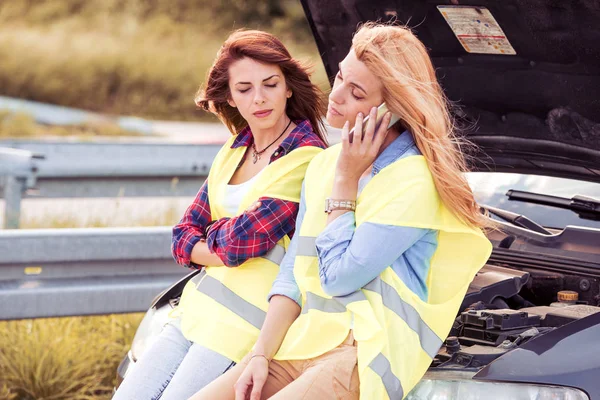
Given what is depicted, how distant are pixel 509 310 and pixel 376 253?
0.65 meters

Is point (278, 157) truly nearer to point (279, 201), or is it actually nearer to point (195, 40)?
point (279, 201)

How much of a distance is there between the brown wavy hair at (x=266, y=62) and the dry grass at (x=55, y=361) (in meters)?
1.68

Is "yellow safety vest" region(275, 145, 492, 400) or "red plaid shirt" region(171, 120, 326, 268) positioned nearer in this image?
"yellow safety vest" region(275, 145, 492, 400)

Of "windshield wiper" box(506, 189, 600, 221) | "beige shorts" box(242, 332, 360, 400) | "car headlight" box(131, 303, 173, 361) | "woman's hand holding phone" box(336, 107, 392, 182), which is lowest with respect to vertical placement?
"car headlight" box(131, 303, 173, 361)

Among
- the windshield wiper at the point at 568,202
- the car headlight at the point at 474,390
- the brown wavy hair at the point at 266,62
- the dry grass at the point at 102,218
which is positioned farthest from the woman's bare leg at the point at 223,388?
the dry grass at the point at 102,218

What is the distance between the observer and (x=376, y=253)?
2.22 meters

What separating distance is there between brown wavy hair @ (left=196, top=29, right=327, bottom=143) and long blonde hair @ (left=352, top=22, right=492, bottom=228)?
0.49 m

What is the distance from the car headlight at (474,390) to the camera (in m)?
2.22

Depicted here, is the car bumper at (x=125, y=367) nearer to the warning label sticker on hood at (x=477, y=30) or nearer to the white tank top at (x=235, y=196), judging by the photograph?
the white tank top at (x=235, y=196)

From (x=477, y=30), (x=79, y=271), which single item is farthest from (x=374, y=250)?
(x=79, y=271)

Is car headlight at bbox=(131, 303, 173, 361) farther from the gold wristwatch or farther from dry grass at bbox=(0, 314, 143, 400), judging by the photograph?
dry grass at bbox=(0, 314, 143, 400)

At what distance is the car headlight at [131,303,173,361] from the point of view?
119 inches

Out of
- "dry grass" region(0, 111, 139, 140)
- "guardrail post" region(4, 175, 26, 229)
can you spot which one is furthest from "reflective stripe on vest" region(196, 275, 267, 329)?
"dry grass" region(0, 111, 139, 140)

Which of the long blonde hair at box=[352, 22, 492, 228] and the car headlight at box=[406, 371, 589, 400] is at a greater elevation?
the long blonde hair at box=[352, 22, 492, 228]
